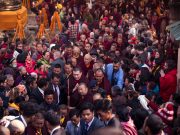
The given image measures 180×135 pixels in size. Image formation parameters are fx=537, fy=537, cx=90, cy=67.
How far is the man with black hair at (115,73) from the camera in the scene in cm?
1160

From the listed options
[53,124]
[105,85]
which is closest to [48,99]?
[53,124]

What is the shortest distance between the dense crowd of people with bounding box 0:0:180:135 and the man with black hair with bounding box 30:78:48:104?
0.02 metres

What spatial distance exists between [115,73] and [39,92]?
92.0 inches

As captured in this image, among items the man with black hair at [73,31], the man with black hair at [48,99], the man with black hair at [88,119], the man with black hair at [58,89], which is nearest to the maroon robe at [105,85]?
the man with black hair at [58,89]

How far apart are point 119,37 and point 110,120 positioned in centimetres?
954

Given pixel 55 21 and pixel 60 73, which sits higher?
pixel 60 73

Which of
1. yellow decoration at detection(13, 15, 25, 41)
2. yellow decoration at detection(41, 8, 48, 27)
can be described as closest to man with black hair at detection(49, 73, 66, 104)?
yellow decoration at detection(13, 15, 25, 41)

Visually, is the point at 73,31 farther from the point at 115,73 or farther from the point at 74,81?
the point at 74,81

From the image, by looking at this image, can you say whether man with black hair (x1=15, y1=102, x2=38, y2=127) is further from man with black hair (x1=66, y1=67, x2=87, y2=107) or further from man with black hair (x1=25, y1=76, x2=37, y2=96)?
man with black hair (x1=25, y1=76, x2=37, y2=96)

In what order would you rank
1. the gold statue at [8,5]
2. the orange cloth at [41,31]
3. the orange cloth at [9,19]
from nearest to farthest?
the orange cloth at [9,19] < the gold statue at [8,5] < the orange cloth at [41,31]

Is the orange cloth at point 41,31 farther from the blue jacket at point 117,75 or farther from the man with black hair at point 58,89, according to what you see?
the man with black hair at point 58,89

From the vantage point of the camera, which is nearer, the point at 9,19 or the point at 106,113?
the point at 106,113

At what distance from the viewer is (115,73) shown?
1168 centimetres

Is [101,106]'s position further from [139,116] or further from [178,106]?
[178,106]
